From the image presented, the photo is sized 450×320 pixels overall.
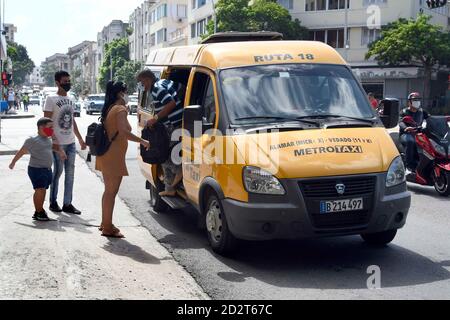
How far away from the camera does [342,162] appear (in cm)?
584

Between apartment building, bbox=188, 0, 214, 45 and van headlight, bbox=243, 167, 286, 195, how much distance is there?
180 feet

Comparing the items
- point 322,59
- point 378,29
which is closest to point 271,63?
point 322,59

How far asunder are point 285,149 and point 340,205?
755mm

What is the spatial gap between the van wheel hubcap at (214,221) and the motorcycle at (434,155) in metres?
5.28

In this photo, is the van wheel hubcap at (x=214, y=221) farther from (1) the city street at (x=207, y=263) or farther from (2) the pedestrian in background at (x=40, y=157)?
(2) the pedestrian in background at (x=40, y=157)

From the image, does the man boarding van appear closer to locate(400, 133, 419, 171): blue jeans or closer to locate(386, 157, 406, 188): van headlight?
locate(386, 157, 406, 188): van headlight

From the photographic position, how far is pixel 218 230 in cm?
643

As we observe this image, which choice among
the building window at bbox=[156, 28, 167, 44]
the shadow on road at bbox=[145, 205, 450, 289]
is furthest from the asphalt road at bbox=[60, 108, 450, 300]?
the building window at bbox=[156, 28, 167, 44]

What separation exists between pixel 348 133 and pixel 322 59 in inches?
51.8

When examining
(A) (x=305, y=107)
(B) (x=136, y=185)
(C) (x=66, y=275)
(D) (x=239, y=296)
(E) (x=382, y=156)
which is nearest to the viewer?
(D) (x=239, y=296)

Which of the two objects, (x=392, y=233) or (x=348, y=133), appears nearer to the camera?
(x=348, y=133)

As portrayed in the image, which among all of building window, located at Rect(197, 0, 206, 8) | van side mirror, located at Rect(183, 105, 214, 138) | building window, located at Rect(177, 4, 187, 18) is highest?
building window, located at Rect(177, 4, 187, 18)

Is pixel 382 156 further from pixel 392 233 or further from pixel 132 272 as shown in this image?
pixel 132 272

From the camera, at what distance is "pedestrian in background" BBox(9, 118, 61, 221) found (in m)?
7.76
